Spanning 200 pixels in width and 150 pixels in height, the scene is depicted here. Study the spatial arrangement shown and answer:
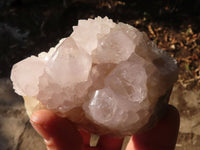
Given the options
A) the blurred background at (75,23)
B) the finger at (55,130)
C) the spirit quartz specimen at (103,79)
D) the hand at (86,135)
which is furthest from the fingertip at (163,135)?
the blurred background at (75,23)

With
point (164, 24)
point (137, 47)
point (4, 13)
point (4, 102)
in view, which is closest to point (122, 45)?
point (137, 47)

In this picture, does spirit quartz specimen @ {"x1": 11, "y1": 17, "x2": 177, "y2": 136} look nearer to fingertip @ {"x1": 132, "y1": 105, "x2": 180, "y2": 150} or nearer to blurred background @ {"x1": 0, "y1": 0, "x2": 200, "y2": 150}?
fingertip @ {"x1": 132, "y1": 105, "x2": 180, "y2": 150}

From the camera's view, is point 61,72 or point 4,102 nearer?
point 61,72

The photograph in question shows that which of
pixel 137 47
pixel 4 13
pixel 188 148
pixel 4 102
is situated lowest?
pixel 4 102

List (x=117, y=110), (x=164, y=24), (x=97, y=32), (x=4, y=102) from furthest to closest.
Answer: (x=164, y=24) < (x=4, y=102) < (x=97, y=32) < (x=117, y=110)

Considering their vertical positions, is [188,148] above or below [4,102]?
above

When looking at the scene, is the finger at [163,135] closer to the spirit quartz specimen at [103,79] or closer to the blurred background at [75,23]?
the spirit quartz specimen at [103,79]

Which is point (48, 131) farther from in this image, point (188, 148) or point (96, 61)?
point (188, 148)

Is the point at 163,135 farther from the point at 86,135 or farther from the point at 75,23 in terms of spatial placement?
the point at 75,23
